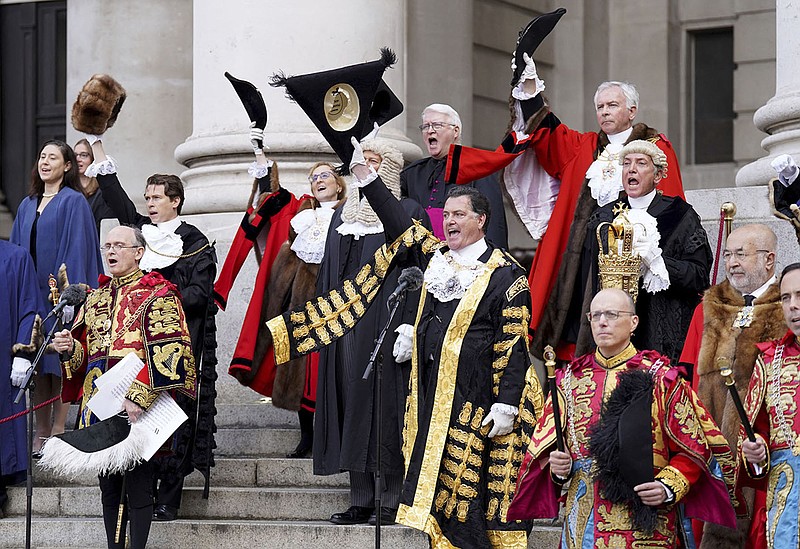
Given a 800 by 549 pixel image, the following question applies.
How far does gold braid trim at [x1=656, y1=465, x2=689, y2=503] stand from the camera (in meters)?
6.24

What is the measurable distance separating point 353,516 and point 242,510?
0.80 m

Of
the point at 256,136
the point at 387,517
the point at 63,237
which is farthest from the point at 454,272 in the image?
the point at 63,237

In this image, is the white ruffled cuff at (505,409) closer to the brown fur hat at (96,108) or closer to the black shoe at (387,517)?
the black shoe at (387,517)

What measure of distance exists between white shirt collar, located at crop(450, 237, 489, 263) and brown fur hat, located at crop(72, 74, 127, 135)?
3272mm

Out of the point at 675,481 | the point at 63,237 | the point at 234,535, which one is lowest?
the point at 234,535

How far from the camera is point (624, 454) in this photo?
627cm

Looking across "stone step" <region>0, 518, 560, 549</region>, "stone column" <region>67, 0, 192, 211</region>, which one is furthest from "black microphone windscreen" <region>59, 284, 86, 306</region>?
"stone column" <region>67, 0, 192, 211</region>

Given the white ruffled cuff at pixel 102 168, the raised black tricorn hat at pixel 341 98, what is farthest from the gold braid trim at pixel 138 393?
the white ruffled cuff at pixel 102 168

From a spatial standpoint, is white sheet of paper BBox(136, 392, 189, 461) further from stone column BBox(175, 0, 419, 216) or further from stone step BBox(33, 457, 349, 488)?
stone column BBox(175, 0, 419, 216)

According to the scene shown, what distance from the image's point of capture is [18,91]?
15008 millimetres

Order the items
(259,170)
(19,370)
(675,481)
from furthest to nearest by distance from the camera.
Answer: (259,170) < (19,370) < (675,481)

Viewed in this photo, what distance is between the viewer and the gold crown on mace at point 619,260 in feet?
25.3

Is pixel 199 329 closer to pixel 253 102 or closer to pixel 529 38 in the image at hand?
pixel 253 102

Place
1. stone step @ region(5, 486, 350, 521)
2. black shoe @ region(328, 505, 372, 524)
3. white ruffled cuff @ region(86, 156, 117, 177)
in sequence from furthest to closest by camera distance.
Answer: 1. white ruffled cuff @ region(86, 156, 117, 177)
2. stone step @ region(5, 486, 350, 521)
3. black shoe @ region(328, 505, 372, 524)
